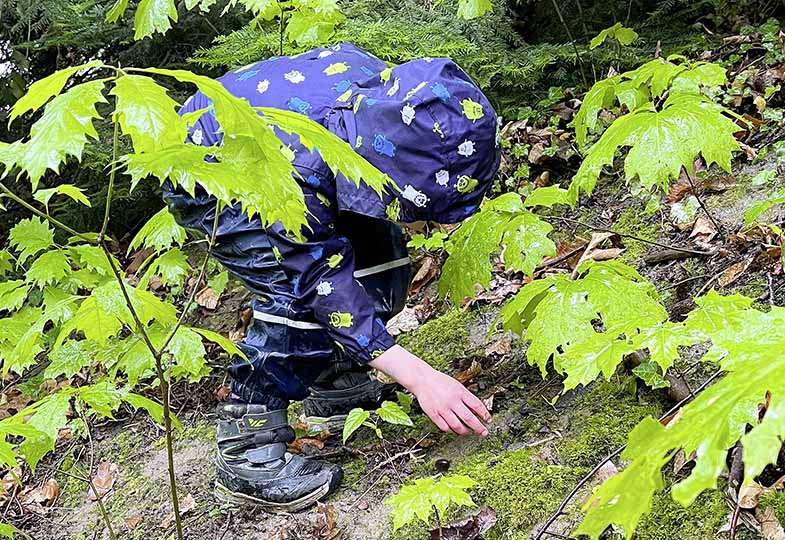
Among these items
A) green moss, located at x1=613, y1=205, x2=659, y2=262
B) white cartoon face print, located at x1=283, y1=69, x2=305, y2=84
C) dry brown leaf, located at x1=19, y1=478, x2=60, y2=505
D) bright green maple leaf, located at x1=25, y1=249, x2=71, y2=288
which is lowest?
green moss, located at x1=613, y1=205, x2=659, y2=262

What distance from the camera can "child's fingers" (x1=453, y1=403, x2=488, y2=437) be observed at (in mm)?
2123

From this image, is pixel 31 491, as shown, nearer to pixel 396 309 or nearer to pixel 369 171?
pixel 396 309

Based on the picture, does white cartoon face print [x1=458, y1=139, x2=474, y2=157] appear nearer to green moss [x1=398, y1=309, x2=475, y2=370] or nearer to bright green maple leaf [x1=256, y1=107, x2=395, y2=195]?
bright green maple leaf [x1=256, y1=107, x2=395, y2=195]

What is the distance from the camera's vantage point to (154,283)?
15.3 feet

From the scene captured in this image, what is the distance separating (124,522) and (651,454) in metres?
2.37

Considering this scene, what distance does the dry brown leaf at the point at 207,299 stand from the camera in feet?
13.4

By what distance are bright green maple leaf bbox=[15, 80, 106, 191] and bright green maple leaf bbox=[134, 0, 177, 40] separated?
1.57 metres

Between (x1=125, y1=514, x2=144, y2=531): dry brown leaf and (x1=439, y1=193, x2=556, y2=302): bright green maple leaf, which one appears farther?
(x1=125, y1=514, x2=144, y2=531): dry brown leaf

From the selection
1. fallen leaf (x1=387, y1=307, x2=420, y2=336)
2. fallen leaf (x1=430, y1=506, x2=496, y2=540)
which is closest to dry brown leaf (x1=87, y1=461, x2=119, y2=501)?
fallen leaf (x1=387, y1=307, x2=420, y2=336)

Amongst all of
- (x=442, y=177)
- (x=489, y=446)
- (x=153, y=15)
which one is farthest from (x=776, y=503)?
(x=153, y=15)

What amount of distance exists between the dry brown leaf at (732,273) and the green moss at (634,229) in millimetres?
484

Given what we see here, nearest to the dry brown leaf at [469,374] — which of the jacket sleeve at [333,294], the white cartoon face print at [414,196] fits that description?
the jacket sleeve at [333,294]

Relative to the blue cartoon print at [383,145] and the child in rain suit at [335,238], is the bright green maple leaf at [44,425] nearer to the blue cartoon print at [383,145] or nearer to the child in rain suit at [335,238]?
the child in rain suit at [335,238]

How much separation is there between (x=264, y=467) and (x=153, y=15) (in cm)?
160
